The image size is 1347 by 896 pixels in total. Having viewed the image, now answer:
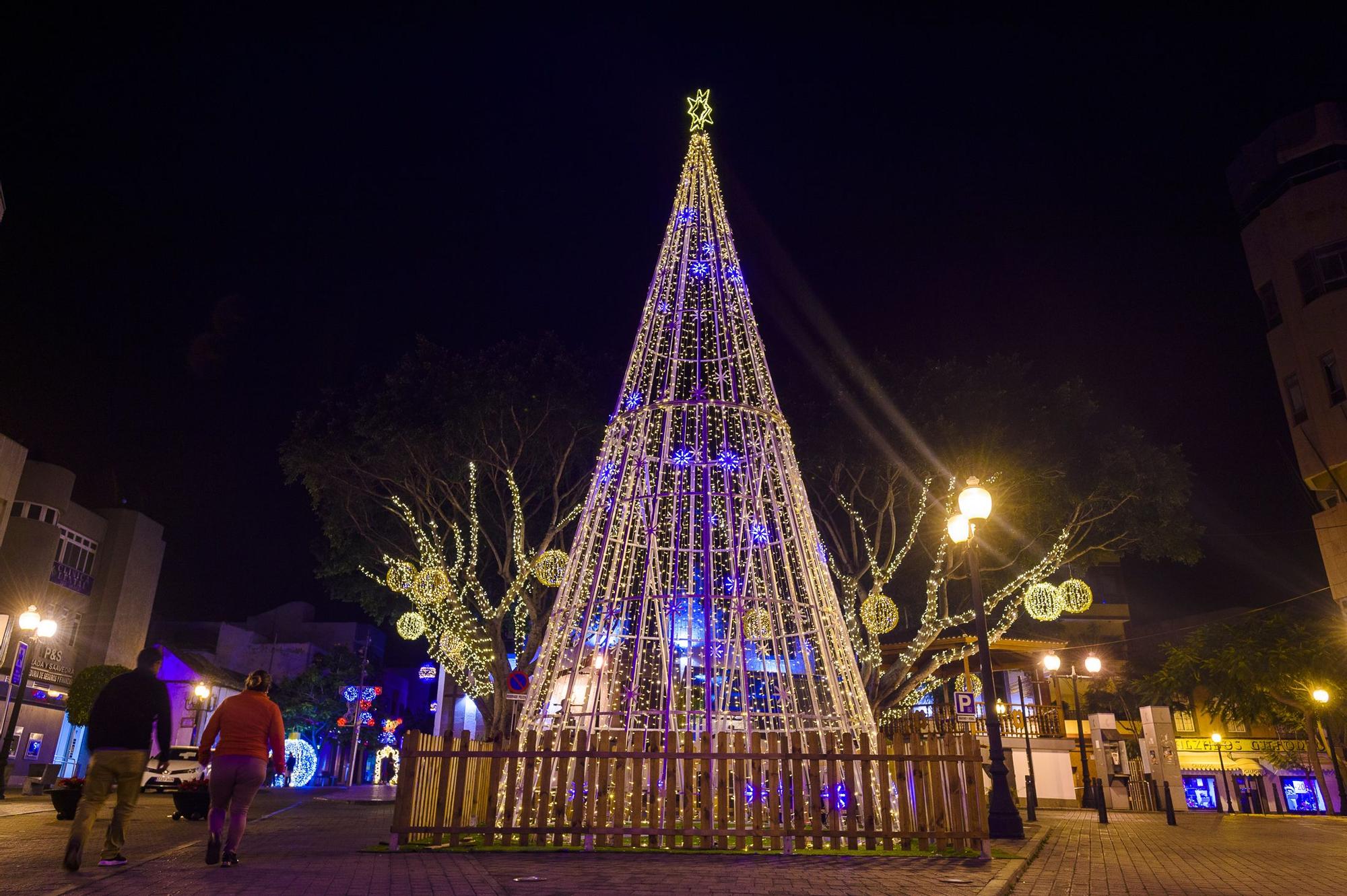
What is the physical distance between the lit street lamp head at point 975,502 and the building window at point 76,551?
31856 mm

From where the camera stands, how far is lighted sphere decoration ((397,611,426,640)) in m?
19.9

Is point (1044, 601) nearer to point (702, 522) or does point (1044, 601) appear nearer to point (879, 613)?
point (879, 613)

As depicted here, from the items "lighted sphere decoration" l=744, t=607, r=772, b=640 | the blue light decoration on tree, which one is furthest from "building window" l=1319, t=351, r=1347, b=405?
the blue light decoration on tree

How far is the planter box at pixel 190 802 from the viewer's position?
13.2 meters

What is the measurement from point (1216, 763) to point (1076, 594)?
2555cm

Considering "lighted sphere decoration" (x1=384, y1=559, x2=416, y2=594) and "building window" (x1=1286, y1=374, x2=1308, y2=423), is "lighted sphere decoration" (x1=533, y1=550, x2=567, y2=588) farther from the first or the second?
"building window" (x1=1286, y1=374, x2=1308, y2=423)

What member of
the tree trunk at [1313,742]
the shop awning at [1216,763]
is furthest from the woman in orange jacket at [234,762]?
the shop awning at [1216,763]

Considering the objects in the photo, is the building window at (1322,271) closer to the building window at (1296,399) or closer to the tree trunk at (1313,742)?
the building window at (1296,399)

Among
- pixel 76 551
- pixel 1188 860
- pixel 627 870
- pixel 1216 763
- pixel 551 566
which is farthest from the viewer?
pixel 1216 763

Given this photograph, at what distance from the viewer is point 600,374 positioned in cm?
2245

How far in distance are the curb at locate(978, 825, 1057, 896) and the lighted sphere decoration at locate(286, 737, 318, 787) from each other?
28.8m

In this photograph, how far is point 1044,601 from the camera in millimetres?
18172

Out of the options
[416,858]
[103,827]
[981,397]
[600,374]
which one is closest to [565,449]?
[600,374]

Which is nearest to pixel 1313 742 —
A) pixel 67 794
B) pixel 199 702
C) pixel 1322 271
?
pixel 1322 271
